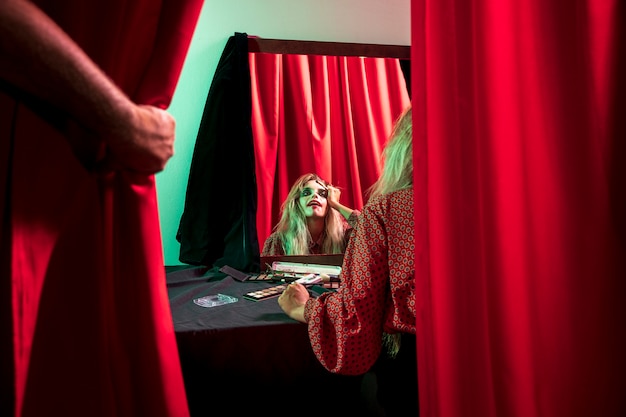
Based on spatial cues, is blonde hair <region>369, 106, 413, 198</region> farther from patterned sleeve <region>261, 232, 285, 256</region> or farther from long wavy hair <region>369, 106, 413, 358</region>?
patterned sleeve <region>261, 232, 285, 256</region>

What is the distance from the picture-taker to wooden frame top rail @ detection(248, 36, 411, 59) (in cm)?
138

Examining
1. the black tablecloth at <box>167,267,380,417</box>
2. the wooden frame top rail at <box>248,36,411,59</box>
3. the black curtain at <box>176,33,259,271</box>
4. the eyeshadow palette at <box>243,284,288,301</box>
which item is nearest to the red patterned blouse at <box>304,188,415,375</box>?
the black tablecloth at <box>167,267,380,417</box>

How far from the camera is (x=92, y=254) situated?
15.6 inches

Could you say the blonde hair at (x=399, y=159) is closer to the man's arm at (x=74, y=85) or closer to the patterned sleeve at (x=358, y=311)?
the patterned sleeve at (x=358, y=311)

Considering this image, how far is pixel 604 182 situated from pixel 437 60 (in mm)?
292

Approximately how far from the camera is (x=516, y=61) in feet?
1.62

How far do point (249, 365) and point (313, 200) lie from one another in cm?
73

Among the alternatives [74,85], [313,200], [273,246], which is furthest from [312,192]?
[74,85]

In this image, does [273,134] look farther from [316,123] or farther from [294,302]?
[294,302]

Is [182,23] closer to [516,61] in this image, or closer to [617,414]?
[516,61]

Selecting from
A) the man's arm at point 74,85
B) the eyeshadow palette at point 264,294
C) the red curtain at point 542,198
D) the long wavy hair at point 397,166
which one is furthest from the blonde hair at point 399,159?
the man's arm at point 74,85

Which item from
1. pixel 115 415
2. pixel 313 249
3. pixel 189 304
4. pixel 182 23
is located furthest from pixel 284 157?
→ pixel 115 415

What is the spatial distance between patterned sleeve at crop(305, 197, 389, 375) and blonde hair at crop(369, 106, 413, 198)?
109mm

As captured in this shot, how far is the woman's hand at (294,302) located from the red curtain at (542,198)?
335mm
